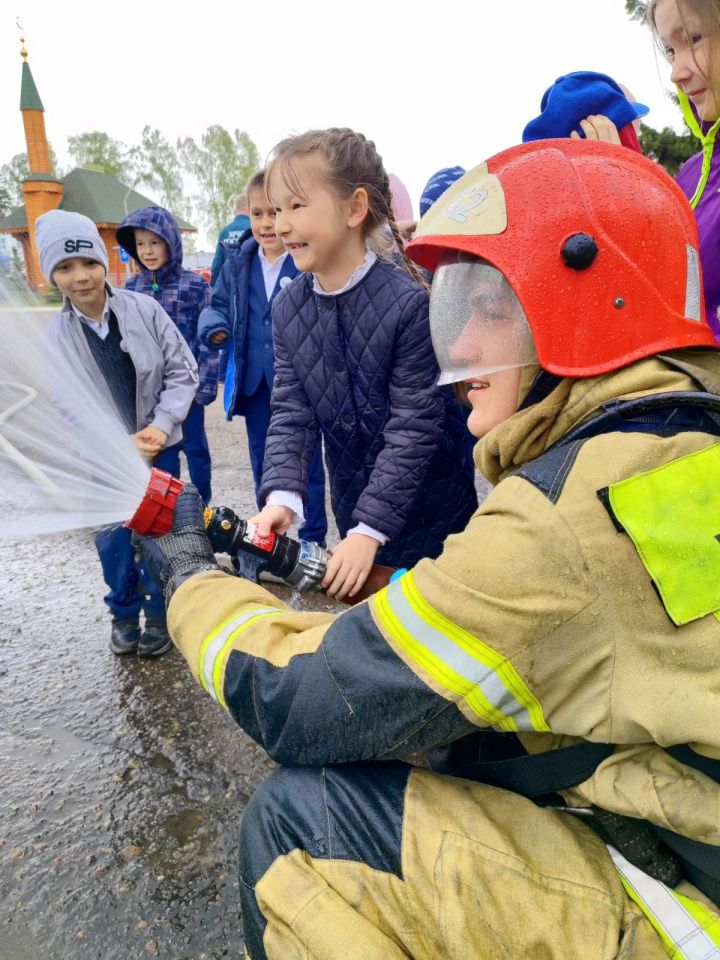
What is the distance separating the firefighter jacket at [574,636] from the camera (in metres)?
1.11

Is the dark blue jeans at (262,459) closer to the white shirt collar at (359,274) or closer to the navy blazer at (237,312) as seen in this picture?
the navy blazer at (237,312)

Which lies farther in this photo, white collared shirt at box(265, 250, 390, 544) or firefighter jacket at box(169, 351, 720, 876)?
white collared shirt at box(265, 250, 390, 544)

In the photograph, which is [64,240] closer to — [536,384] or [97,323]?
[97,323]

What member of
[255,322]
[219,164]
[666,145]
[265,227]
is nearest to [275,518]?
[255,322]

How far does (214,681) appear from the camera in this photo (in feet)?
5.00

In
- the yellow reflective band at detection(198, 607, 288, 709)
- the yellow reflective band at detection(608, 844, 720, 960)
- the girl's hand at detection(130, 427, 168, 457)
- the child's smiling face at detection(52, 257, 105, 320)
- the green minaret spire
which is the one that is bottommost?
the yellow reflective band at detection(608, 844, 720, 960)

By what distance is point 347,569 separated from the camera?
7.61 ft

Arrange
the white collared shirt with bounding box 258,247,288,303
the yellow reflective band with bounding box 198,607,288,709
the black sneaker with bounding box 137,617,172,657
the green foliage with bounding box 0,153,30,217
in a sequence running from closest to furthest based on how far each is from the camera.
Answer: the yellow reflective band with bounding box 198,607,288,709 < the black sneaker with bounding box 137,617,172,657 < the white collared shirt with bounding box 258,247,288,303 < the green foliage with bounding box 0,153,30,217

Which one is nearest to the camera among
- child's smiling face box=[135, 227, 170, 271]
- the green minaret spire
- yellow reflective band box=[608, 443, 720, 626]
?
yellow reflective band box=[608, 443, 720, 626]

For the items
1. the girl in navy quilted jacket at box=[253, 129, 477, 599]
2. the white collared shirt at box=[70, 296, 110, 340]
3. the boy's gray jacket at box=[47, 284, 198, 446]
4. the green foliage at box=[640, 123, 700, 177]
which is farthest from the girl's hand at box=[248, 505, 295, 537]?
the green foliage at box=[640, 123, 700, 177]

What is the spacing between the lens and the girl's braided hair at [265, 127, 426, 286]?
250cm

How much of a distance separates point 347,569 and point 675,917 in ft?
4.42

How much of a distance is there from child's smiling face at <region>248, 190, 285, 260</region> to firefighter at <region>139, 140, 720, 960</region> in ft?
9.30

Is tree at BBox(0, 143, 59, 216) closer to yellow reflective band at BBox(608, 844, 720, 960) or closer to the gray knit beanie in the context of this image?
the gray knit beanie
